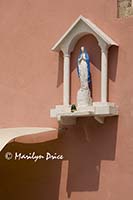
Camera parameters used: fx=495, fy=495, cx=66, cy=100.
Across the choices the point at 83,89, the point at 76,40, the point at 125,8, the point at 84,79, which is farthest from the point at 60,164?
the point at 125,8

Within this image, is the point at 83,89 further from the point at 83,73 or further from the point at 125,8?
the point at 125,8

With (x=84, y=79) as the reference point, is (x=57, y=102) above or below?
below

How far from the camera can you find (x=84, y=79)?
9.32 m

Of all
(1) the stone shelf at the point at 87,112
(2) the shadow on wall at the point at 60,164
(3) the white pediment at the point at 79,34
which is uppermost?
(3) the white pediment at the point at 79,34

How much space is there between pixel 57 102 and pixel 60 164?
125 centimetres

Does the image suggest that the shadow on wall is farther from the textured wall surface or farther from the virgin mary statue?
the textured wall surface

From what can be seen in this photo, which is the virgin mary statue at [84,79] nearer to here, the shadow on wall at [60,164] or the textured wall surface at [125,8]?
the shadow on wall at [60,164]

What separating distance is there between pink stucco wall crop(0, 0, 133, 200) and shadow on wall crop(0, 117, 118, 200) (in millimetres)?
18

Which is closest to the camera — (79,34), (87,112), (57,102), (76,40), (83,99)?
(87,112)

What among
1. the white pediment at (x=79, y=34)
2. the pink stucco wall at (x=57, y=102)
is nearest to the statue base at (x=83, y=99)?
the pink stucco wall at (x=57, y=102)

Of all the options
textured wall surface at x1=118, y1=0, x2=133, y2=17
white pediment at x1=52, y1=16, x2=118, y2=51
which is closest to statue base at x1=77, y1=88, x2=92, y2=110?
white pediment at x1=52, y1=16, x2=118, y2=51

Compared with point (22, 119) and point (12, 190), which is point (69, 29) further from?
point (12, 190)

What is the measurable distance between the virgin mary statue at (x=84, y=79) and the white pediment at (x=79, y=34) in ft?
1.20

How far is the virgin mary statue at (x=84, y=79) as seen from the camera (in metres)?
9.24
